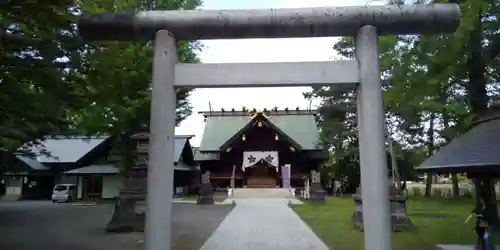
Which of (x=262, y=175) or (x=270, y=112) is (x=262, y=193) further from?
(x=270, y=112)

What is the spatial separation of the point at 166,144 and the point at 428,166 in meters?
5.67

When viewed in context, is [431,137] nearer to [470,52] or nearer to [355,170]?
[355,170]

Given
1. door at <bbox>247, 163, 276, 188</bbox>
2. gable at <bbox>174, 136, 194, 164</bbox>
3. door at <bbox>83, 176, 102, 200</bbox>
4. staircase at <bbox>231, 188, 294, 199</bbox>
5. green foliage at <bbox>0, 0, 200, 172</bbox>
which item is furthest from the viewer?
gable at <bbox>174, 136, 194, 164</bbox>

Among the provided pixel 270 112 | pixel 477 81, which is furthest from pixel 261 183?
pixel 477 81

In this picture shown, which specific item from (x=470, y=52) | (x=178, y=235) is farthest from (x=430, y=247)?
(x=178, y=235)

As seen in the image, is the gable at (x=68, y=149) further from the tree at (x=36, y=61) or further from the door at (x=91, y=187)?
the tree at (x=36, y=61)

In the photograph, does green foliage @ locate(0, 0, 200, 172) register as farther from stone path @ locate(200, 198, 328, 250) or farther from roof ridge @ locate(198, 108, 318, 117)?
roof ridge @ locate(198, 108, 318, 117)

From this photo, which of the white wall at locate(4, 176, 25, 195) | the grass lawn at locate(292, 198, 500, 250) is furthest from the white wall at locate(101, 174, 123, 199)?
the grass lawn at locate(292, 198, 500, 250)

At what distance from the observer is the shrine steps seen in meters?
29.7

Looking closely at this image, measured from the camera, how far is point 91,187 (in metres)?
30.8

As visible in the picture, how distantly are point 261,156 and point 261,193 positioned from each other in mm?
3073

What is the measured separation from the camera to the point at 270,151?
32.6 metres

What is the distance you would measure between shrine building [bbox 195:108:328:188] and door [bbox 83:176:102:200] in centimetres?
776

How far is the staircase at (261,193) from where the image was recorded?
29688mm
